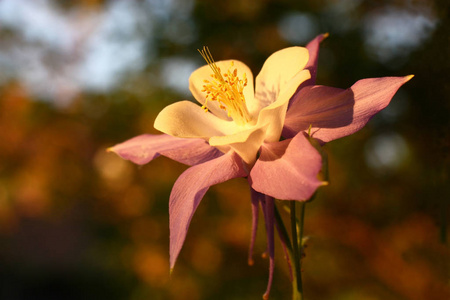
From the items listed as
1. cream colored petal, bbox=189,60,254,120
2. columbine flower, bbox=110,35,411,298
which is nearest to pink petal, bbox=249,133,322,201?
columbine flower, bbox=110,35,411,298

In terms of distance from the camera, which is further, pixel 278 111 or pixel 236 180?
pixel 236 180

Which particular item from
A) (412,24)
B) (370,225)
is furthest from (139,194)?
(412,24)

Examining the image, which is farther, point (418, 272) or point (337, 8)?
point (337, 8)

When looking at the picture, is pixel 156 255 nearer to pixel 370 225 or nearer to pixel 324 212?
pixel 324 212

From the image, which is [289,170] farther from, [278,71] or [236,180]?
[236,180]

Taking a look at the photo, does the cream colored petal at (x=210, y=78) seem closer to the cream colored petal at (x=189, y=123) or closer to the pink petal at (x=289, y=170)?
the cream colored petal at (x=189, y=123)

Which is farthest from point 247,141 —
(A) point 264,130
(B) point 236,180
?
(B) point 236,180

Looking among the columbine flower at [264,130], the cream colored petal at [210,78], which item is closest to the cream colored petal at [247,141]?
the columbine flower at [264,130]
